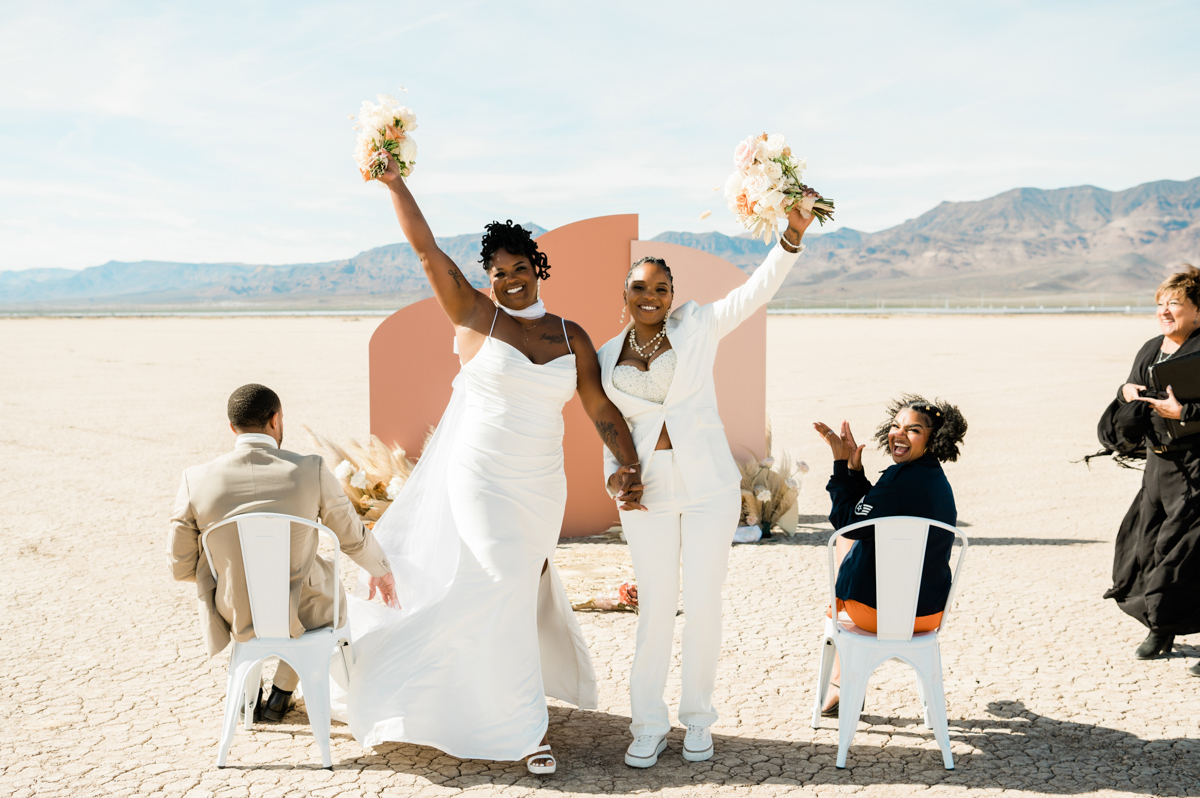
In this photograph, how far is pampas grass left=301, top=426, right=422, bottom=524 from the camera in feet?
Result: 24.8

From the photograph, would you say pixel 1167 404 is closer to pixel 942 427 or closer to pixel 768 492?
pixel 942 427

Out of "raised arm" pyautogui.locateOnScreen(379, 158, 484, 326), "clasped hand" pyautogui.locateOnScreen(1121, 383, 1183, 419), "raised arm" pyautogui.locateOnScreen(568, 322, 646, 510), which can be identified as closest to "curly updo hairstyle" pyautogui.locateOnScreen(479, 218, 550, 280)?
"raised arm" pyautogui.locateOnScreen(379, 158, 484, 326)

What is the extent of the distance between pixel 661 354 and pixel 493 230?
842 mm

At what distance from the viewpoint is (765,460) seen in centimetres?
783

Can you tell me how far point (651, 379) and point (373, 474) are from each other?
4699 millimetres

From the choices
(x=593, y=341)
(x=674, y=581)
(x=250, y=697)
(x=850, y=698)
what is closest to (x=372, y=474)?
(x=593, y=341)

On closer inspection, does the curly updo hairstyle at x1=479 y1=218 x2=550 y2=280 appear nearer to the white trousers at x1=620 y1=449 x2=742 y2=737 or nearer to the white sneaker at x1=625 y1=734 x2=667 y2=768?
the white trousers at x1=620 y1=449 x2=742 y2=737

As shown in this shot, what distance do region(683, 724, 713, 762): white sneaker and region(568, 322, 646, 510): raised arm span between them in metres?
0.94

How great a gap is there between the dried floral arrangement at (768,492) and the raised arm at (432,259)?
4.33 m

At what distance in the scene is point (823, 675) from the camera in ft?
12.9

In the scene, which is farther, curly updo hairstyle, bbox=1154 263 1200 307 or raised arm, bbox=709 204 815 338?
curly updo hairstyle, bbox=1154 263 1200 307

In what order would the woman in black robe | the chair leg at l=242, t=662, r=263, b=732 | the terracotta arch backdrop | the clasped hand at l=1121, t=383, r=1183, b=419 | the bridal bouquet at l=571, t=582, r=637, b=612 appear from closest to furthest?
the chair leg at l=242, t=662, r=263, b=732 < the clasped hand at l=1121, t=383, r=1183, b=419 < the woman in black robe < the bridal bouquet at l=571, t=582, r=637, b=612 < the terracotta arch backdrop

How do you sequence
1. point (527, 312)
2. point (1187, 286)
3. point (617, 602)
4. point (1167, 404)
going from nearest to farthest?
point (527, 312) < point (1167, 404) < point (1187, 286) < point (617, 602)

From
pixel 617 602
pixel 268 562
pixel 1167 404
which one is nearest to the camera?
pixel 268 562
